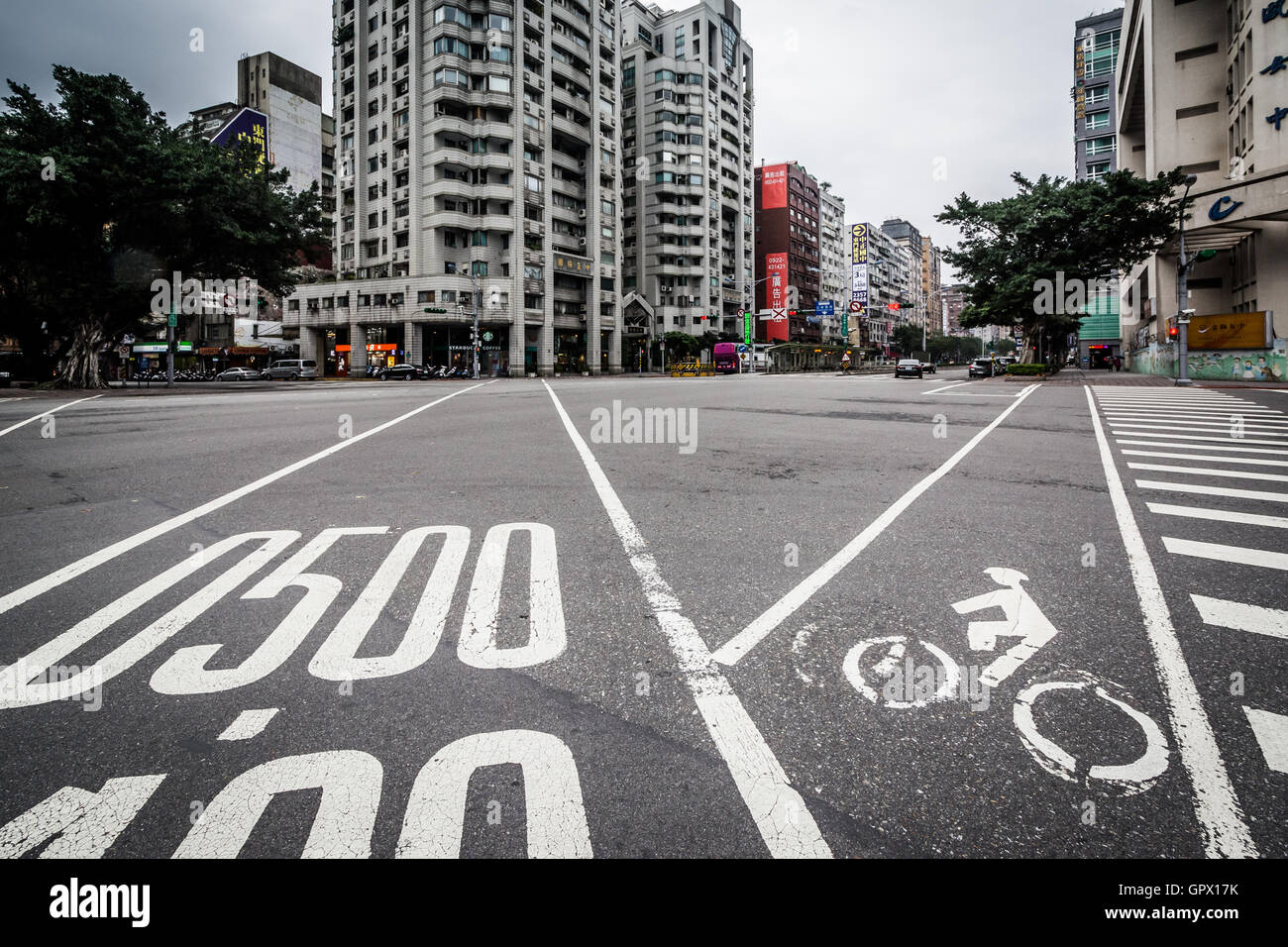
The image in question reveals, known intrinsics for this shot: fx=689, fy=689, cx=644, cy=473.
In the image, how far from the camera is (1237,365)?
104 feet

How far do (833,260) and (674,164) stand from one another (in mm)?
56788

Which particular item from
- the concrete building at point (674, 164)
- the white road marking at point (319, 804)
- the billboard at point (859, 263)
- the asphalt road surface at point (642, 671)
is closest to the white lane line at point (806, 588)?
the asphalt road surface at point (642, 671)

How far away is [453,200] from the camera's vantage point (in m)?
60.8

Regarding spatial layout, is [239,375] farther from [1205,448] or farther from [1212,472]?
[1212,472]

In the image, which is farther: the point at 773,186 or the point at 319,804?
the point at 773,186

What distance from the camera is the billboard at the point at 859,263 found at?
127 meters

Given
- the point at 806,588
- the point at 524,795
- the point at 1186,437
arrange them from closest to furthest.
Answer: the point at 524,795
the point at 806,588
the point at 1186,437

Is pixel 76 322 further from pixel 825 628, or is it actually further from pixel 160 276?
pixel 825 628

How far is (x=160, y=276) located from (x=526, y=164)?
1489 inches

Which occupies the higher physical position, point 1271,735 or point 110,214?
point 110,214

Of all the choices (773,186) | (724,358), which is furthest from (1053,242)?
(773,186)

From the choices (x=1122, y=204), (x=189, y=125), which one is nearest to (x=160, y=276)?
(x=189, y=125)

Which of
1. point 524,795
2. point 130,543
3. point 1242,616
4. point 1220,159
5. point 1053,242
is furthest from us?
point 1220,159

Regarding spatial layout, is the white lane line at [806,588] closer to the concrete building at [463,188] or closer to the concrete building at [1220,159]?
the concrete building at [1220,159]
